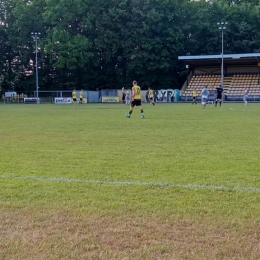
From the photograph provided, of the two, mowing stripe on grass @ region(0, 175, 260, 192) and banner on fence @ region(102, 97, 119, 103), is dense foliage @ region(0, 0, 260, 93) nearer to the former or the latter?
banner on fence @ region(102, 97, 119, 103)

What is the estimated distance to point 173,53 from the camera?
63438 millimetres

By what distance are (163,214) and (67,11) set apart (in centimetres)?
6135

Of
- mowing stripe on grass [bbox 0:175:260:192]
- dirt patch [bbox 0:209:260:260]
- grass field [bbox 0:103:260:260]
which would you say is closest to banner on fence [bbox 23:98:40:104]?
grass field [bbox 0:103:260:260]

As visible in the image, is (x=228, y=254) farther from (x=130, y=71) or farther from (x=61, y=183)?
(x=130, y=71)

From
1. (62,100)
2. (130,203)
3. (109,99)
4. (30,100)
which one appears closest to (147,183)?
(130,203)

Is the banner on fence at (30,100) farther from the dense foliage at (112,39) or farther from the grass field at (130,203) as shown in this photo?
the grass field at (130,203)

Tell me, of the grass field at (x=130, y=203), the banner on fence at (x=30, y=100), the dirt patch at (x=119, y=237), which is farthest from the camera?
the banner on fence at (x=30, y=100)

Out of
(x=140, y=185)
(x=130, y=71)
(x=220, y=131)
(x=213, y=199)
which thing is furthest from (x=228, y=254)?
(x=130, y=71)

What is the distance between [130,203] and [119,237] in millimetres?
1097

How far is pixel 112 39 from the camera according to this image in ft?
200

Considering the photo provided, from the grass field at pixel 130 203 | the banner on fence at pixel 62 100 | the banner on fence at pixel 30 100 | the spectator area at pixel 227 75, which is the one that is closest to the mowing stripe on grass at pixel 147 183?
the grass field at pixel 130 203

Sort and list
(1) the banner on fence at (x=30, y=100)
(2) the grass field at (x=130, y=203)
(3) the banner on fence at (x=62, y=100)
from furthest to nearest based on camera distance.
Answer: (1) the banner on fence at (x=30, y=100) → (3) the banner on fence at (x=62, y=100) → (2) the grass field at (x=130, y=203)

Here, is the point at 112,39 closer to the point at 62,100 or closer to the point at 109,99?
the point at 109,99

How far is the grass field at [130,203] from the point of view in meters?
3.82
